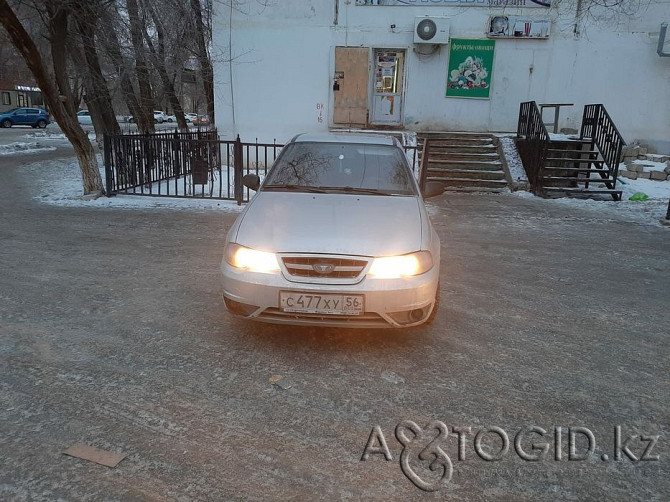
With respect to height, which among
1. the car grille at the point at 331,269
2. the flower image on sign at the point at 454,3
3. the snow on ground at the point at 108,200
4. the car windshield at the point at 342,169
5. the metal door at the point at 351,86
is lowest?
the snow on ground at the point at 108,200

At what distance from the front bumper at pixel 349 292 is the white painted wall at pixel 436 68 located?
12.2m

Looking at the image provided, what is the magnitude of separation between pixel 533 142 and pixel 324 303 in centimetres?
1040

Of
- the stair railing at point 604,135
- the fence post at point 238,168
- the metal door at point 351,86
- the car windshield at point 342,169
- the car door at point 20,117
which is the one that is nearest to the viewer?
the car windshield at point 342,169

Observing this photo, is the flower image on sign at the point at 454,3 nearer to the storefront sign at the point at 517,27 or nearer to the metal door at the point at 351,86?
the storefront sign at the point at 517,27

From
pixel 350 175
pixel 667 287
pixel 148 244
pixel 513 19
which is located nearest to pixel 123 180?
pixel 148 244

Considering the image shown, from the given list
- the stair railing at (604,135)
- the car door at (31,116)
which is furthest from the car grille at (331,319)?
the car door at (31,116)

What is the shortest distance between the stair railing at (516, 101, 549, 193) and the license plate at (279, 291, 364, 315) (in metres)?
9.40

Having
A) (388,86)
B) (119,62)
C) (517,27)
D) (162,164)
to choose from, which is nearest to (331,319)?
(162,164)

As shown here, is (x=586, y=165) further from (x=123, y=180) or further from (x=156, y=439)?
(x=156, y=439)

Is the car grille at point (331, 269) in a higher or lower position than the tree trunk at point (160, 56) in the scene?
lower

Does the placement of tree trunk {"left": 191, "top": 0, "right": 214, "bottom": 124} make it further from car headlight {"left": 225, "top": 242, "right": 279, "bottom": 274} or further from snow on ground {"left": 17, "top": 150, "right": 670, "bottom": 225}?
car headlight {"left": 225, "top": 242, "right": 279, "bottom": 274}

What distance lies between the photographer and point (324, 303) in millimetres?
3578

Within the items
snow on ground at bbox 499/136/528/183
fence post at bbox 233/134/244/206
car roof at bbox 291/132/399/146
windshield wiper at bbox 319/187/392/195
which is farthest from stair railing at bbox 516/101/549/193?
windshield wiper at bbox 319/187/392/195

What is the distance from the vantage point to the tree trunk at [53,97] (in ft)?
29.2
